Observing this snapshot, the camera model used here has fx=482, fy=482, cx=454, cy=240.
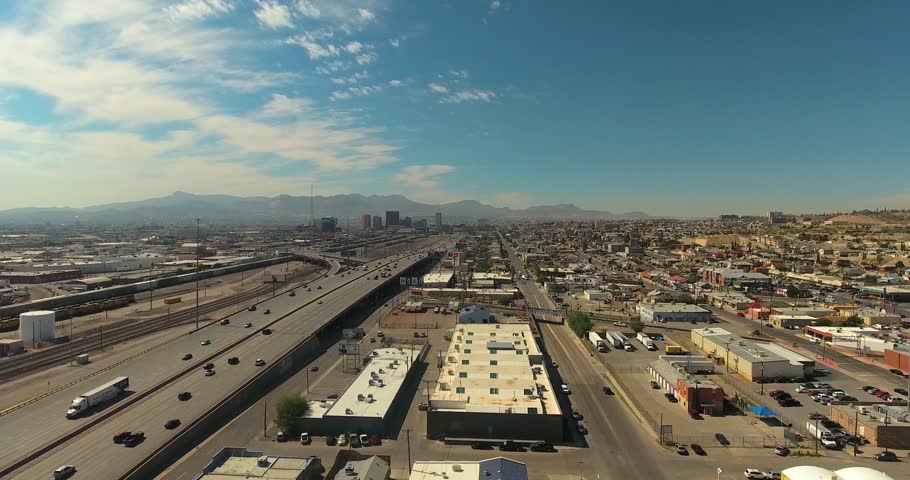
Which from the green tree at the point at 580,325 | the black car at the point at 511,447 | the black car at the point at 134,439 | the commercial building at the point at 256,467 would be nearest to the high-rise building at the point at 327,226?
the green tree at the point at 580,325

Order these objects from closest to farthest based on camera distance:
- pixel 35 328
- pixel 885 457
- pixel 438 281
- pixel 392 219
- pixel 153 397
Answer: pixel 885 457
pixel 153 397
pixel 35 328
pixel 438 281
pixel 392 219

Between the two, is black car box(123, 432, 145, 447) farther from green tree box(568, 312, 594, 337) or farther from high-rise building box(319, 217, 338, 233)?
high-rise building box(319, 217, 338, 233)

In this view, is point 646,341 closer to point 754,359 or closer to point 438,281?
point 754,359

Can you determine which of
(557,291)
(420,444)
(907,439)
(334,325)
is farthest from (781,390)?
(557,291)

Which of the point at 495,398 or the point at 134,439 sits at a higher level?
the point at 495,398

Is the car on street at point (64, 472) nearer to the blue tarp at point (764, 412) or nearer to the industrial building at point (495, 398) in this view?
the industrial building at point (495, 398)

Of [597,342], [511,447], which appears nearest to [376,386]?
[511,447]
